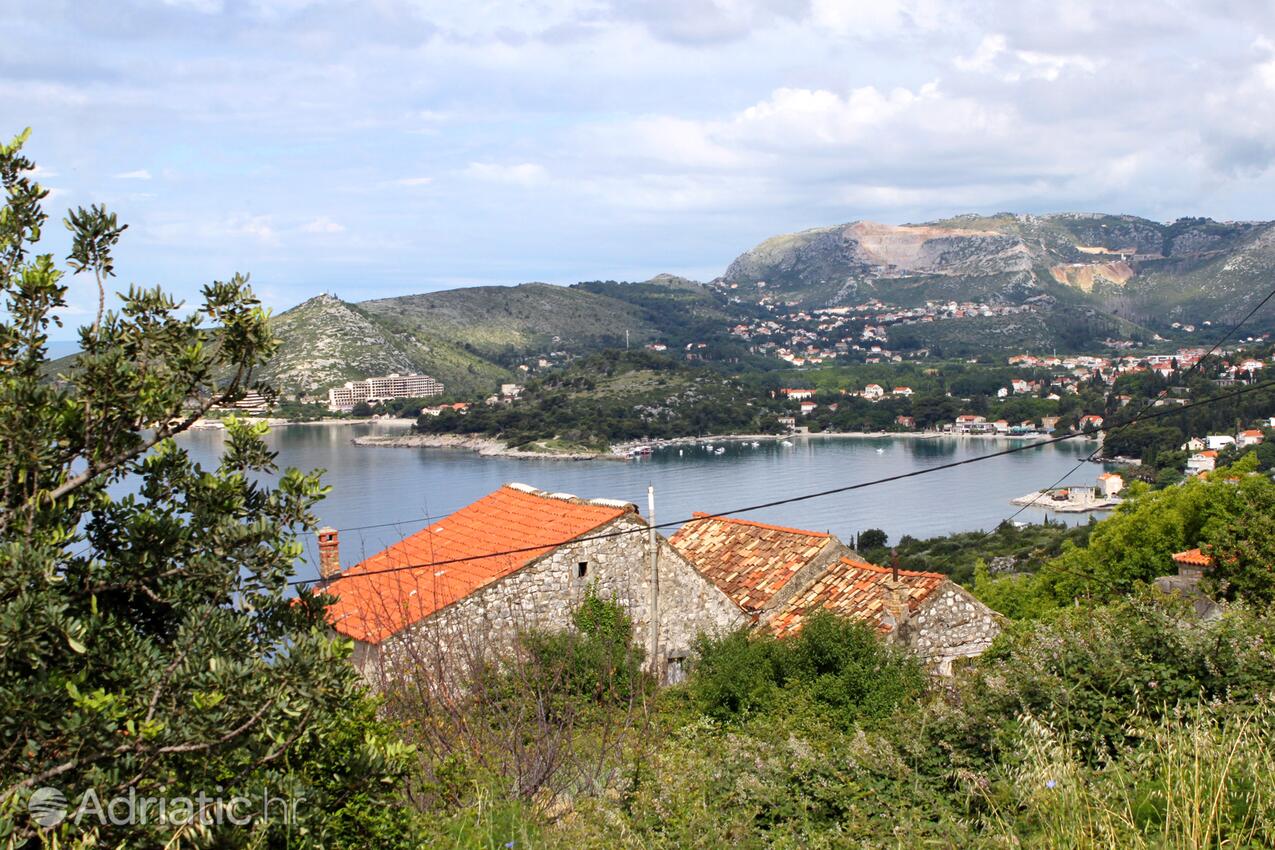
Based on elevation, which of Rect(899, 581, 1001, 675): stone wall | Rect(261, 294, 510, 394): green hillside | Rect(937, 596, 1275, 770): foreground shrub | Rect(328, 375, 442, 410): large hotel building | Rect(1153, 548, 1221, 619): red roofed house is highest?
Rect(261, 294, 510, 394): green hillside

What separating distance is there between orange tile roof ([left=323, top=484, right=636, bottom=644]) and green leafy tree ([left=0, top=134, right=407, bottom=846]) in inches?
246

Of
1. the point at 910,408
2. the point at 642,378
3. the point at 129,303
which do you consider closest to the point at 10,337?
the point at 129,303

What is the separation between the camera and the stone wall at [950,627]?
10.9 m

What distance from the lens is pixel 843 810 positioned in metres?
4.55

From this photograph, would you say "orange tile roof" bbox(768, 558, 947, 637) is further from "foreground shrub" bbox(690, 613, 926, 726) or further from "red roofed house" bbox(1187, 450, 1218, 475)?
"red roofed house" bbox(1187, 450, 1218, 475)

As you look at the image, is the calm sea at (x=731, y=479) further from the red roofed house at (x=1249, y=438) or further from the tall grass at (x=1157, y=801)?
the tall grass at (x=1157, y=801)

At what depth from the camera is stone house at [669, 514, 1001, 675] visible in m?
10.9

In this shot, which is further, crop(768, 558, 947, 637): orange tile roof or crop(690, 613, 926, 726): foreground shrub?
crop(768, 558, 947, 637): orange tile roof

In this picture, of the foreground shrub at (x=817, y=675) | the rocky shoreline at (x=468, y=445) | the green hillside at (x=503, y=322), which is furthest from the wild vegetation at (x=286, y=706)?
the green hillside at (x=503, y=322)

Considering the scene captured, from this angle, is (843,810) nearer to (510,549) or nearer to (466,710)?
(466,710)

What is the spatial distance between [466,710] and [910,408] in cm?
10977

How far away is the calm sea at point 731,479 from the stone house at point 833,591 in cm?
2668

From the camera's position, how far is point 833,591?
1200 centimetres

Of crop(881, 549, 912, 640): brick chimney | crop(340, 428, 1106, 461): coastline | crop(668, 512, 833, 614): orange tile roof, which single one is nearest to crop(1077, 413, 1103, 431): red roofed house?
crop(340, 428, 1106, 461): coastline
